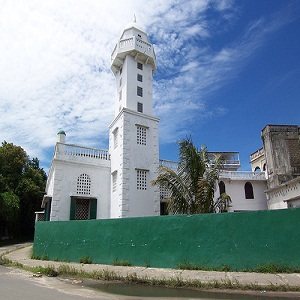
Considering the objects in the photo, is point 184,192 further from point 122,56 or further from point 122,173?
point 122,56

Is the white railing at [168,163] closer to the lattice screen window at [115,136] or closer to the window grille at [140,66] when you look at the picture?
the lattice screen window at [115,136]

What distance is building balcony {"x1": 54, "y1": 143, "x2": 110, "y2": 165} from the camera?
63.0ft

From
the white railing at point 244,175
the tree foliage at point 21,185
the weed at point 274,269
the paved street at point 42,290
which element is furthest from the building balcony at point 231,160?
the paved street at point 42,290

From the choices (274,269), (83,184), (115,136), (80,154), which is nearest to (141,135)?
(115,136)

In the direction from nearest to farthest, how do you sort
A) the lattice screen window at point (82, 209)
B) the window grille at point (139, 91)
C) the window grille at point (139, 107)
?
the lattice screen window at point (82, 209)
the window grille at point (139, 107)
the window grille at point (139, 91)

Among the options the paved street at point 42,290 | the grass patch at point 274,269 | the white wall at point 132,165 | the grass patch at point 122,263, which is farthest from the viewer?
the white wall at point 132,165

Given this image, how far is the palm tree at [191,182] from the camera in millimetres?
13820

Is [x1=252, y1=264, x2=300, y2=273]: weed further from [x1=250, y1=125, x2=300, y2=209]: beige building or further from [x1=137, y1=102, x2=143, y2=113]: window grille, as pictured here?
[x1=137, y1=102, x2=143, y2=113]: window grille

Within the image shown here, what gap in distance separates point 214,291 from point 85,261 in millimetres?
6448

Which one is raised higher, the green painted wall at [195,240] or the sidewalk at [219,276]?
the green painted wall at [195,240]

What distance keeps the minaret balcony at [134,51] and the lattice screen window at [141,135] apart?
5500 millimetres

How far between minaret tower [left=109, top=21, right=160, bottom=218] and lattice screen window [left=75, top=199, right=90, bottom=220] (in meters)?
1.60

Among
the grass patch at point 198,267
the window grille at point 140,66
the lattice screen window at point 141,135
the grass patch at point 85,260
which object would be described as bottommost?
the grass patch at point 198,267

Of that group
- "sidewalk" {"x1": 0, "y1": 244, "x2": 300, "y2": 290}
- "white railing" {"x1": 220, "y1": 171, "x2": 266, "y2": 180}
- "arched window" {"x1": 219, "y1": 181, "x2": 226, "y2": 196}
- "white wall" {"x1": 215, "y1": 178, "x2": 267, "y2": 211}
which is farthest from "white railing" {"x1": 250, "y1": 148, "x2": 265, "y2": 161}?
"sidewalk" {"x1": 0, "y1": 244, "x2": 300, "y2": 290}
